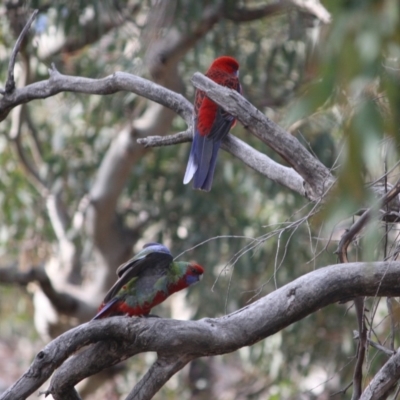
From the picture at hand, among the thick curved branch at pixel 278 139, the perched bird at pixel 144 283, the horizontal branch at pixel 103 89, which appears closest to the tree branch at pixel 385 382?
the thick curved branch at pixel 278 139

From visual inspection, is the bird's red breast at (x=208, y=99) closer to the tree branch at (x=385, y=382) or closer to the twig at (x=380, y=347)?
the twig at (x=380, y=347)

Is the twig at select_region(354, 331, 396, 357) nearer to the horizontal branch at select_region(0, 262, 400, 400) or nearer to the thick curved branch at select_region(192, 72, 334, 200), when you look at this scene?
the horizontal branch at select_region(0, 262, 400, 400)

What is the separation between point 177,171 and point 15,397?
551cm

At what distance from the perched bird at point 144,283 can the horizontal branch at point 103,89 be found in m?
0.67

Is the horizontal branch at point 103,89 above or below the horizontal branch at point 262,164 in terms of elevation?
above

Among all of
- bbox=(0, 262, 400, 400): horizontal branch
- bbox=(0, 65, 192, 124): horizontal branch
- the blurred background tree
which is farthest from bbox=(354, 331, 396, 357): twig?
the blurred background tree

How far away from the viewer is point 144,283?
327cm

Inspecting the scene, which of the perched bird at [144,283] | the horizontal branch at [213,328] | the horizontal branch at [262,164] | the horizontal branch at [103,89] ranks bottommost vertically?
the horizontal branch at [213,328]

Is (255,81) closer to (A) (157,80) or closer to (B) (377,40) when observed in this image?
(A) (157,80)

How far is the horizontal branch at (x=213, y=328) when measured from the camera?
2.48m

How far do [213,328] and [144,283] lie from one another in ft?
2.65

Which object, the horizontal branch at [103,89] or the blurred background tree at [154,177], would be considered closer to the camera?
the horizontal branch at [103,89]

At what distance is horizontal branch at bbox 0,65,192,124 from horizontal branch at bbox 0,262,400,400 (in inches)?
46.7

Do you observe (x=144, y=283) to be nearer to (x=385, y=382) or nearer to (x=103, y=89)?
(x=103, y=89)
